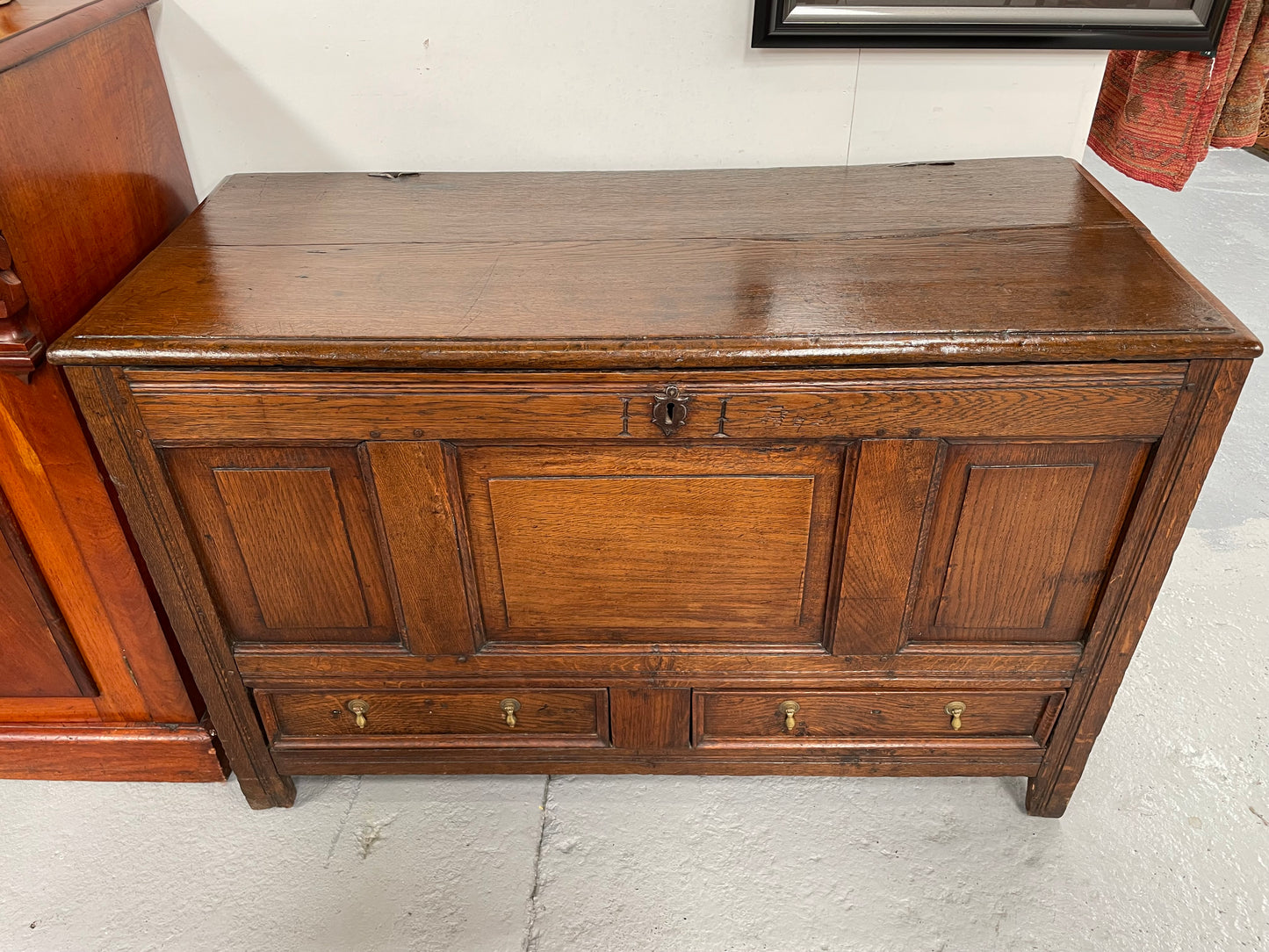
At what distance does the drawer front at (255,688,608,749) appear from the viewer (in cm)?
162

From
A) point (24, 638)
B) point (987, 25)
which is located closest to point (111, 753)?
point (24, 638)

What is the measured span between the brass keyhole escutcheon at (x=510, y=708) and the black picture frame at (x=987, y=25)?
48.2 inches

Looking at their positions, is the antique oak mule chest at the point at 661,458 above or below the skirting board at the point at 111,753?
above

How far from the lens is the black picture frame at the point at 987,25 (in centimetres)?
159

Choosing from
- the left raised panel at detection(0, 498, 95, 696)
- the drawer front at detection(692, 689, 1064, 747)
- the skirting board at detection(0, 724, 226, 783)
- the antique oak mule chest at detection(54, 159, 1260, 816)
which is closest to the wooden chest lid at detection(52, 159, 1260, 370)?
the antique oak mule chest at detection(54, 159, 1260, 816)

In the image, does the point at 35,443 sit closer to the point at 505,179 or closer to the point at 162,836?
the point at 162,836

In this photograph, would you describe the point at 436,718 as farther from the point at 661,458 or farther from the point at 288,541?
the point at 661,458

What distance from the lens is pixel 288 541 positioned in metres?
1.45

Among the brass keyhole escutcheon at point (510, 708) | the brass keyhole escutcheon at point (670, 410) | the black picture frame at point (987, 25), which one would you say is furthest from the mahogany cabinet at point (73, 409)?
the black picture frame at point (987, 25)

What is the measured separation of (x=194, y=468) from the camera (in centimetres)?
138

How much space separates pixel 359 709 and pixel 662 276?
3.00ft

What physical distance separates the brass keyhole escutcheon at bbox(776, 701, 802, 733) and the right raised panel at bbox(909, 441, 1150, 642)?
23 cm

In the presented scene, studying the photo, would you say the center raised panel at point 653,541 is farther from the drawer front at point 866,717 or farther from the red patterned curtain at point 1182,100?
the red patterned curtain at point 1182,100

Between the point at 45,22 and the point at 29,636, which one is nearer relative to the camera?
the point at 45,22
